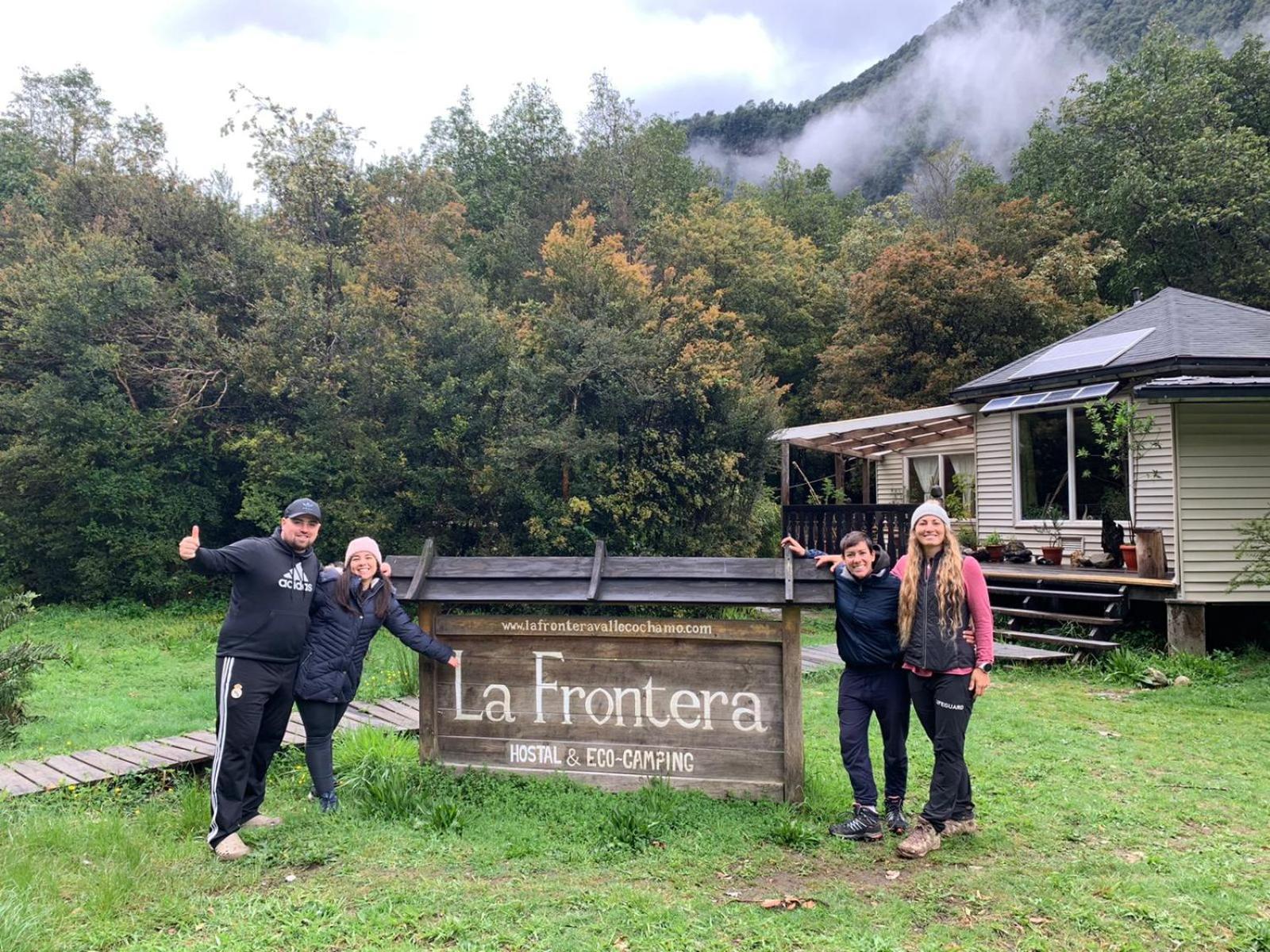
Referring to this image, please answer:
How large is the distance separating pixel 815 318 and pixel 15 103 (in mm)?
25933

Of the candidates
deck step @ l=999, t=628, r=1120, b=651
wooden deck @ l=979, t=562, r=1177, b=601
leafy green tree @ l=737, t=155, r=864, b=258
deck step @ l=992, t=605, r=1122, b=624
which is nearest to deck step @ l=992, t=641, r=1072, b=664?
deck step @ l=999, t=628, r=1120, b=651

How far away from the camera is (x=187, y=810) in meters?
4.79

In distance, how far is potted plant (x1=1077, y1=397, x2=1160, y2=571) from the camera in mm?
11203

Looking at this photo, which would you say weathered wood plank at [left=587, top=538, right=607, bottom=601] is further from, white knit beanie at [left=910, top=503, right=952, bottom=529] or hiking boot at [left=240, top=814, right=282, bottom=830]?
hiking boot at [left=240, top=814, right=282, bottom=830]

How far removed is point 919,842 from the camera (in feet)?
14.4

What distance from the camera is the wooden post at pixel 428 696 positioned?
17.8 ft

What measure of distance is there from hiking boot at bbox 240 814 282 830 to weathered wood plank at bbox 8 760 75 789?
140 cm

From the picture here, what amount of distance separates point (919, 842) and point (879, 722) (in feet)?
1.99

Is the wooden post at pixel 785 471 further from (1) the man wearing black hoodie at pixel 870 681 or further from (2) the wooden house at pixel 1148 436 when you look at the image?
(1) the man wearing black hoodie at pixel 870 681

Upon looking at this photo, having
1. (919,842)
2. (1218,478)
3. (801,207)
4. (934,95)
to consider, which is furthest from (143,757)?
(934,95)

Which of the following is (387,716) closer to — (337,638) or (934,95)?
(337,638)

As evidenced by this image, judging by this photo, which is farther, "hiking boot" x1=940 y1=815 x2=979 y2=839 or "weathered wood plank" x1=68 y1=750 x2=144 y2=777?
"weathered wood plank" x1=68 y1=750 x2=144 y2=777

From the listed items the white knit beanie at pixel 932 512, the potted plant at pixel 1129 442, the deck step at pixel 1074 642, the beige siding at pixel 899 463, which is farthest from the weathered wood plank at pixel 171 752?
the beige siding at pixel 899 463

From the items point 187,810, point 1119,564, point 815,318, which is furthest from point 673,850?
point 815,318
